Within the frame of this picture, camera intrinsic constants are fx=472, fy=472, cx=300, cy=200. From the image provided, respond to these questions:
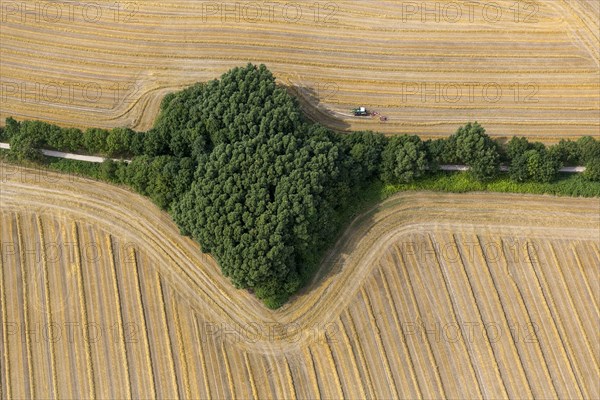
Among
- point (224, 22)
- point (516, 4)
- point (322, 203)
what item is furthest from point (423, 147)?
point (224, 22)

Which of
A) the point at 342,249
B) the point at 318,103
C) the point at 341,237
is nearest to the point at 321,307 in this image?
the point at 342,249

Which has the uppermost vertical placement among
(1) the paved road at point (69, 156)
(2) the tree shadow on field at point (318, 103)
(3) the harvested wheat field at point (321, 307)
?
(2) the tree shadow on field at point (318, 103)

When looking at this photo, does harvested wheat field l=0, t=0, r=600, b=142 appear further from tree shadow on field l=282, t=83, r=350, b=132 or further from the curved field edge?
the curved field edge

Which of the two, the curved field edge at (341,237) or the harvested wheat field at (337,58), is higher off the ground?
the harvested wheat field at (337,58)

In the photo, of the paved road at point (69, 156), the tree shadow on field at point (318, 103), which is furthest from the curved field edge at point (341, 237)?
the tree shadow on field at point (318, 103)

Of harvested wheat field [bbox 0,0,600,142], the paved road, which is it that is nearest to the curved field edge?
the paved road

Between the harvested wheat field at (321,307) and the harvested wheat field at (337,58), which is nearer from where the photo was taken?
the harvested wheat field at (321,307)

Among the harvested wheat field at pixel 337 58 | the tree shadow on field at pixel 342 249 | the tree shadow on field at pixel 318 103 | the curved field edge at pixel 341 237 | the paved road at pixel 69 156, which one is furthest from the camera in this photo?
the harvested wheat field at pixel 337 58

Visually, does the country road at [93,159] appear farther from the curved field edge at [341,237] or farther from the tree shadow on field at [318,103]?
the tree shadow on field at [318,103]
